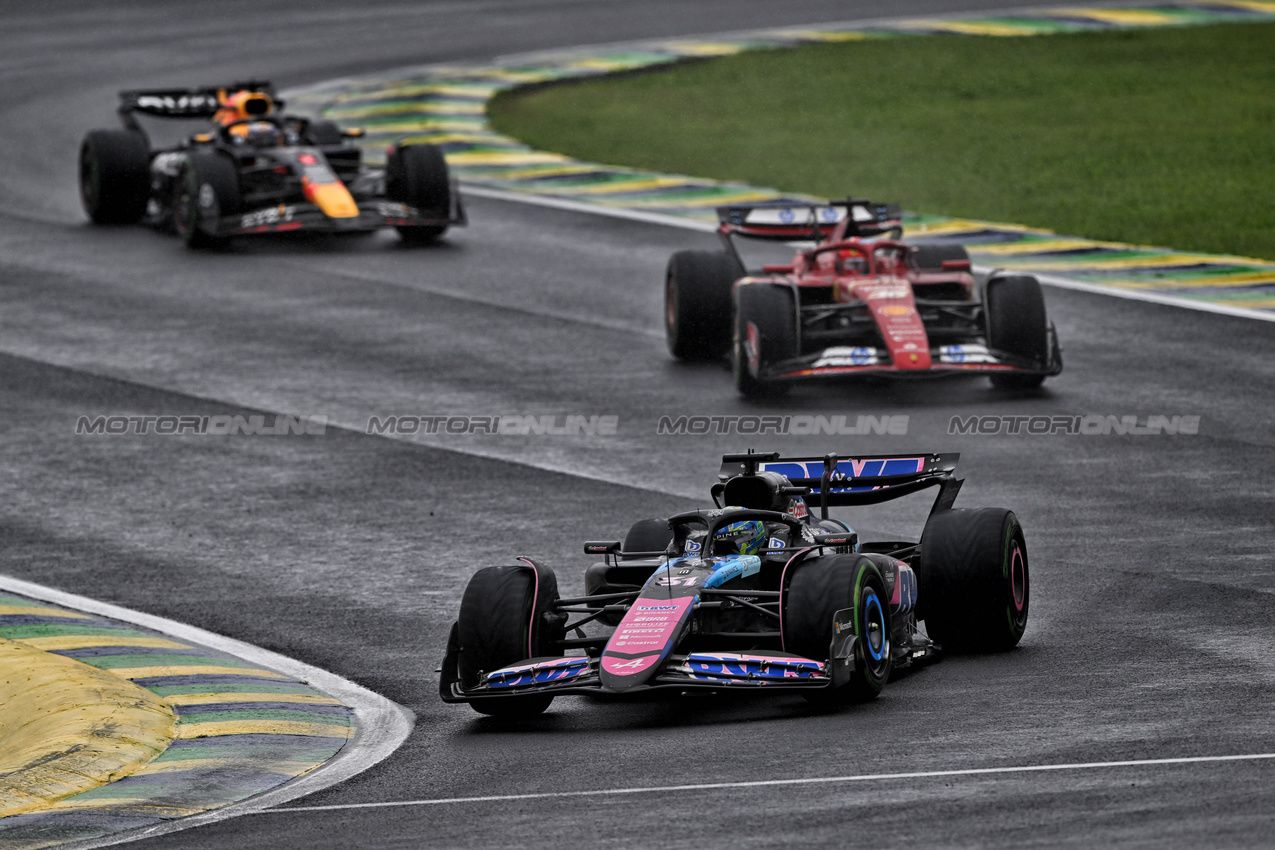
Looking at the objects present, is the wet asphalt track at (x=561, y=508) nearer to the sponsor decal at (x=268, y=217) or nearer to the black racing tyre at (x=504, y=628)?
the black racing tyre at (x=504, y=628)

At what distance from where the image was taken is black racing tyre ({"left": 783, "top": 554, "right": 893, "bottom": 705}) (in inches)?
410

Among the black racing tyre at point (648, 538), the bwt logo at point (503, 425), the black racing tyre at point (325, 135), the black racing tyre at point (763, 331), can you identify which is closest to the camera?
the black racing tyre at point (648, 538)

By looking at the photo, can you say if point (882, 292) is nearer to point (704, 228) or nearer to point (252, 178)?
point (704, 228)

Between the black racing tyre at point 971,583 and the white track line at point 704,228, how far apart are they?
10.5m

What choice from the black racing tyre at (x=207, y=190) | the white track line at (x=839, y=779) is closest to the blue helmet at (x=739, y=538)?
the white track line at (x=839, y=779)

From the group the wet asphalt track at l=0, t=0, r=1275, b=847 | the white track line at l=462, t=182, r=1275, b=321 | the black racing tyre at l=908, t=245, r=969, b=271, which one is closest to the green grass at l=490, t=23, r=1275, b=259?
the white track line at l=462, t=182, r=1275, b=321

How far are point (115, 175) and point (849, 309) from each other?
37.2 feet

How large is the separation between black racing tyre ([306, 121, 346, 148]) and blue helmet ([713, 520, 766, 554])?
1567cm

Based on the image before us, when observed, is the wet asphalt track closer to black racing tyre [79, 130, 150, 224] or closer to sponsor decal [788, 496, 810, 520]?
black racing tyre [79, 130, 150, 224]

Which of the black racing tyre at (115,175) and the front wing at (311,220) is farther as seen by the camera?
the black racing tyre at (115,175)

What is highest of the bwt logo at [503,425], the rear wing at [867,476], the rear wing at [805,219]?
the rear wing at [805,219]

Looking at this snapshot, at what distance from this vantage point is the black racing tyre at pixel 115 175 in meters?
26.5

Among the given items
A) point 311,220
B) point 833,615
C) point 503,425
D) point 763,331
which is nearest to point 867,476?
point 833,615

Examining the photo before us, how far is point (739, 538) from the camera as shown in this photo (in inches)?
446
